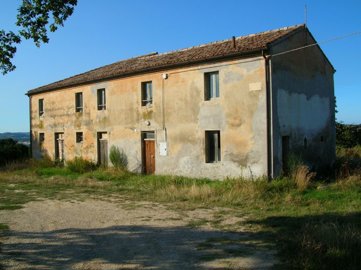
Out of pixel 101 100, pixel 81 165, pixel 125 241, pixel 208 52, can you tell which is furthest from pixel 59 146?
pixel 125 241

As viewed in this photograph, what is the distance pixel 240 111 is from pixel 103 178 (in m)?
7.20

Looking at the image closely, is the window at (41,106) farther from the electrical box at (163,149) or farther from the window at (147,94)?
the electrical box at (163,149)

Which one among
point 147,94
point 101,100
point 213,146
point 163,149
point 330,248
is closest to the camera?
point 330,248

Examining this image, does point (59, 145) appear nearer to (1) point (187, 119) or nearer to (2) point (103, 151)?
(2) point (103, 151)

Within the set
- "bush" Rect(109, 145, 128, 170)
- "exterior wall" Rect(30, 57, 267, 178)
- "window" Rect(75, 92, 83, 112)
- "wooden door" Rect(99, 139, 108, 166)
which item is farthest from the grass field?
"window" Rect(75, 92, 83, 112)

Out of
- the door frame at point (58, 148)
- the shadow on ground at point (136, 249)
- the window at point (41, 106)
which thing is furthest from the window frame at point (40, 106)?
the shadow on ground at point (136, 249)

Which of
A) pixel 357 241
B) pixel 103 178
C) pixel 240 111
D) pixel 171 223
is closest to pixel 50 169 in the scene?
pixel 103 178

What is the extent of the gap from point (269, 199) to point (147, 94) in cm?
937

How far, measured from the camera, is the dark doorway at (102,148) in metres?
22.2

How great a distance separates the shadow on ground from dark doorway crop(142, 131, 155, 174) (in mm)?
10539

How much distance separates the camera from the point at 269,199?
40.7 ft

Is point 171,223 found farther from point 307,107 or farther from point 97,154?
point 97,154

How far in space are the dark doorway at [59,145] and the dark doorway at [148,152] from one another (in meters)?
7.90

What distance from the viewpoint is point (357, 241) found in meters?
6.86
